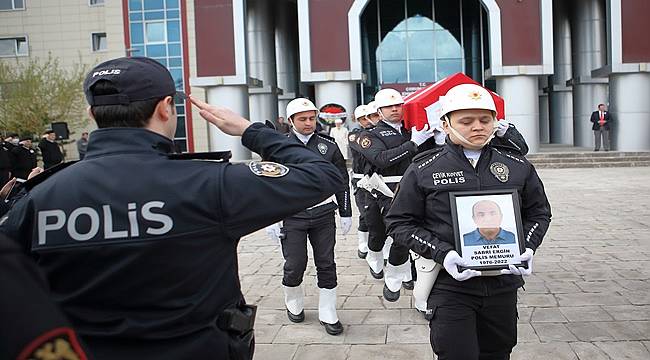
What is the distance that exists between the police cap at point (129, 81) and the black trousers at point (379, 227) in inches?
186

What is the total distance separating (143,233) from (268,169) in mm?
457

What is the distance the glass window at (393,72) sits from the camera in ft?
105

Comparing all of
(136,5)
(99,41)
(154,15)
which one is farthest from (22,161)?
(99,41)

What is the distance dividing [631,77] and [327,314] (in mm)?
22013

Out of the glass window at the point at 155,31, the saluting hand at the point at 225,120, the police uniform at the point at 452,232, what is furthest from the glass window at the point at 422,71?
the saluting hand at the point at 225,120

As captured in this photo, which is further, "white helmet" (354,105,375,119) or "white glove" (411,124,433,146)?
"white helmet" (354,105,375,119)

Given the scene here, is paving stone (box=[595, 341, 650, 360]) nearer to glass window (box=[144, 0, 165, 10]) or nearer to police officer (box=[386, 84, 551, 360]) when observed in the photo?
police officer (box=[386, 84, 551, 360])

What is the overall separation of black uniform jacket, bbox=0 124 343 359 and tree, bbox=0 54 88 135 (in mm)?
36477

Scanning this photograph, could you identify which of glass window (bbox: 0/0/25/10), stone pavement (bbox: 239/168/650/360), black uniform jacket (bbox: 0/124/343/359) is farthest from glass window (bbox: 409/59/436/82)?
black uniform jacket (bbox: 0/124/343/359)

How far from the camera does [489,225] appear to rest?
11.3 ft

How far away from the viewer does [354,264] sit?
8.55 metres

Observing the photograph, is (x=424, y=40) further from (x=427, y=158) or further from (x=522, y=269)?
(x=522, y=269)

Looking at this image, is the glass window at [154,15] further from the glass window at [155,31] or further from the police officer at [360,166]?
the police officer at [360,166]

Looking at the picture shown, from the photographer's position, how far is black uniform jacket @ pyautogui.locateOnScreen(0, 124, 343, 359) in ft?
6.24
